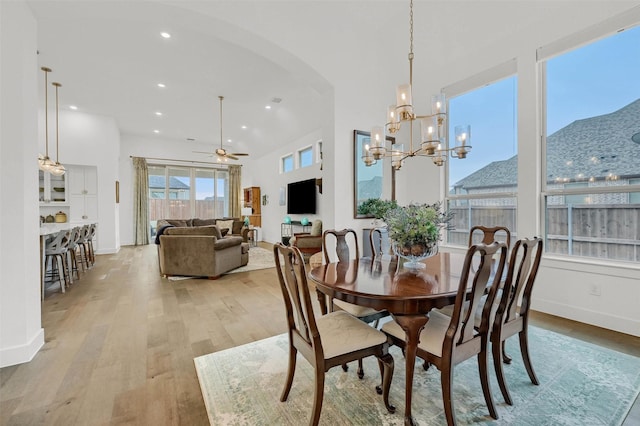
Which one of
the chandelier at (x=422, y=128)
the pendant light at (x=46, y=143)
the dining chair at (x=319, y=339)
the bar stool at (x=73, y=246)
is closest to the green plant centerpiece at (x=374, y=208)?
the chandelier at (x=422, y=128)

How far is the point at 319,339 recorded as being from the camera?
1.44m

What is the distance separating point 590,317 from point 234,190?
32.7ft

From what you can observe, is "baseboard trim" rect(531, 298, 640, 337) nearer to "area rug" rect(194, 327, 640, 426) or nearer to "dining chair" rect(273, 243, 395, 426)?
"area rug" rect(194, 327, 640, 426)

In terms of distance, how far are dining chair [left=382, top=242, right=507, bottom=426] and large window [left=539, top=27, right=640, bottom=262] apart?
2.35m

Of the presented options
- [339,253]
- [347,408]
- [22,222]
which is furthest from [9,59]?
[347,408]

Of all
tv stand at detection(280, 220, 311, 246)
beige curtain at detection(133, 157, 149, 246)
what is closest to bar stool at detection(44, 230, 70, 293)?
tv stand at detection(280, 220, 311, 246)

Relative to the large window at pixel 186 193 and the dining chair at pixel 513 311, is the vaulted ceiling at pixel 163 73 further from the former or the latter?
the dining chair at pixel 513 311

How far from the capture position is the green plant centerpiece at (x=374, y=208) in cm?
394

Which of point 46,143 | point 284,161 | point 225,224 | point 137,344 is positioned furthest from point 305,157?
point 137,344

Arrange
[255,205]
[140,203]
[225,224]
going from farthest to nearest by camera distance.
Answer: [255,205]
[140,203]
[225,224]

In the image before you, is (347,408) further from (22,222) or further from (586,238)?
(586,238)

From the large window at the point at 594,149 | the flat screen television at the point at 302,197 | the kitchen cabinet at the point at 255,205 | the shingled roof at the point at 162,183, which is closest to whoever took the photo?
the large window at the point at 594,149

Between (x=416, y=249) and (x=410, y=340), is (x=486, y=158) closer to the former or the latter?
(x=416, y=249)

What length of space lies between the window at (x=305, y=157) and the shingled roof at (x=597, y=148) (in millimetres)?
5392
